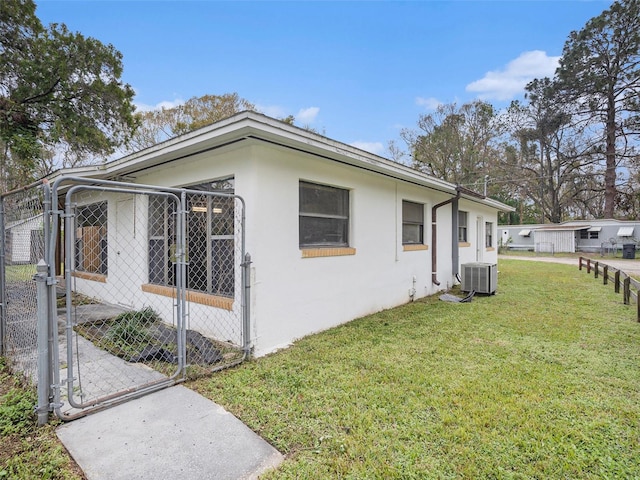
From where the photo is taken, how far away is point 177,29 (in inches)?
344

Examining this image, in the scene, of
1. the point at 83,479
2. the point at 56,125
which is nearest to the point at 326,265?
the point at 83,479

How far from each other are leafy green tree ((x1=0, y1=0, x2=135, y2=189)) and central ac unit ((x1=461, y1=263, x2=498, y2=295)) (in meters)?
12.3

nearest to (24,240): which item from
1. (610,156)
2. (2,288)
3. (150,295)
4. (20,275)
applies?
(20,275)

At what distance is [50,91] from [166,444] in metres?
12.6

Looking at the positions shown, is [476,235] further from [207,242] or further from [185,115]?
[185,115]

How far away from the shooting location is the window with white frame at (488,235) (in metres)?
12.6

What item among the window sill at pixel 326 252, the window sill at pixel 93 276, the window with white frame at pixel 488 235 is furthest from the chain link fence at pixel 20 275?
the window with white frame at pixel 488 235

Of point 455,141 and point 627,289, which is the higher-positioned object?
point 455,141

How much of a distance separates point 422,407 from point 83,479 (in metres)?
2.30

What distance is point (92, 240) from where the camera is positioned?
7355 mm

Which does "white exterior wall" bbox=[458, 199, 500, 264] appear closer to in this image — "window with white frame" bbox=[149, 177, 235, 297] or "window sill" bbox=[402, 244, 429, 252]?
"window sill" bbox=[402, 244, 429, 252]

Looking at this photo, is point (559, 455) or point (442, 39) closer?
point (559, 455)

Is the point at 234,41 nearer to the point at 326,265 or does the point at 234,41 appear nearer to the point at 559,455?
the point at 326,265

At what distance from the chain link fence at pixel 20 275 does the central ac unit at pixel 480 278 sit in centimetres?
795
